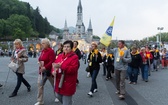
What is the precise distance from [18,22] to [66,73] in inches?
3875

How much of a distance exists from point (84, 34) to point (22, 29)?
159ft

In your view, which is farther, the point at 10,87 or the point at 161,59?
the point at 161,59

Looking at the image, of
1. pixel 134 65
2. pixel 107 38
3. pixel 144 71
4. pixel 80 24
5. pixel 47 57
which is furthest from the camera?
pixel 80 24

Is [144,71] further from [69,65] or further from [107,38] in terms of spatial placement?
[69,65]

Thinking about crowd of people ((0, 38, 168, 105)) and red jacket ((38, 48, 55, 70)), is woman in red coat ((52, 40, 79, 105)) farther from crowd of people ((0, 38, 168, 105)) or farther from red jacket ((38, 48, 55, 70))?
red jacket ((38, 48, 55, 70))

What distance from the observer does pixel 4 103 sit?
652cm

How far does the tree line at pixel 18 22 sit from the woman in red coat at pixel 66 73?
89703 millimetres

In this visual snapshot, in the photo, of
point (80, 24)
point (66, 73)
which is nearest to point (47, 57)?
point (66, 73)

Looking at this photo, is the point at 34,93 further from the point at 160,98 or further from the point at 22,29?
the point at 22,29

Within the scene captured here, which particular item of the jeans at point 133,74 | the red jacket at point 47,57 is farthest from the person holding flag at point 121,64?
the jeans at point 133,74

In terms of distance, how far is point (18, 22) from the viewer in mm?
97625

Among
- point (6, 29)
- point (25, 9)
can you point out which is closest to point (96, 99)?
point (6, 29)

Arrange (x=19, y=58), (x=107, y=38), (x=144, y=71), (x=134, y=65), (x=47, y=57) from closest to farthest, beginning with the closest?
(x=47, y=57)
(x=19, y=58)
(x=107, y=38)
(x=134, y=65)
(x=144, y=71)

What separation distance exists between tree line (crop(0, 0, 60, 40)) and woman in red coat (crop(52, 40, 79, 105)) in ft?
→ 294
